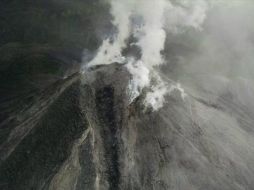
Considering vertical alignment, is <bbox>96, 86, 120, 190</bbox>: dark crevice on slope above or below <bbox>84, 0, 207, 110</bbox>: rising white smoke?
below

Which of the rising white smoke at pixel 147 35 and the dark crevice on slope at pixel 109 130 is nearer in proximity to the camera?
the dark crevice on slope at pixel 109 130

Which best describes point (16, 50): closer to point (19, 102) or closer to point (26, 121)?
point (19, 102)

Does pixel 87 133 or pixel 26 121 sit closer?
pixel 87 133

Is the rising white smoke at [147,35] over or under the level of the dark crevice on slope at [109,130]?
over

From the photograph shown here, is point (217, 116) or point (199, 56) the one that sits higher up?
point (199, 56)

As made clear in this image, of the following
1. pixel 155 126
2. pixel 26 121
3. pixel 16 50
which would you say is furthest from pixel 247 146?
pixel 16 50

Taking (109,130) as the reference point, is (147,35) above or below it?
above

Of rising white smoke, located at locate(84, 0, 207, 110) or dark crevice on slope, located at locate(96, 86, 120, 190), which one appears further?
rising white smoke, located at locate(84, 0, 207, 110)

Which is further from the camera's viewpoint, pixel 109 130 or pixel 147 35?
pixel 147 35
